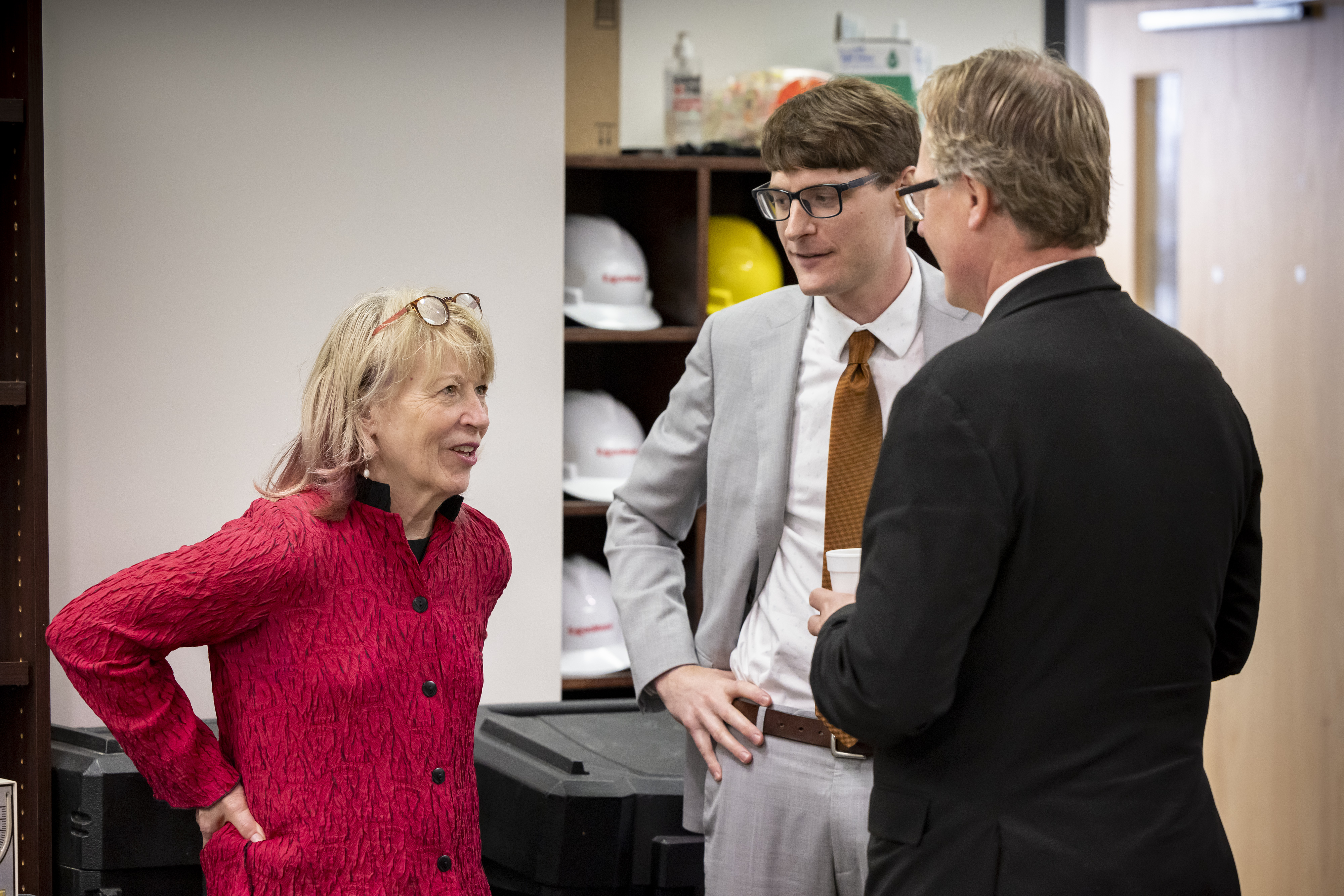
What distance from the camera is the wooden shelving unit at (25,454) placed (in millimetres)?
1840

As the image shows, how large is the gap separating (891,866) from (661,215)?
203cm

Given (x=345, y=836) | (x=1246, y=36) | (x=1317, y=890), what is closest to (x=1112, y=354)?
(x=345, y=836)

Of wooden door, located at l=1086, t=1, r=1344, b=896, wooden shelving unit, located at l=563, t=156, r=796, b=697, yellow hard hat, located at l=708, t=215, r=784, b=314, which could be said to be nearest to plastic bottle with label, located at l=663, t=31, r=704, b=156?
wooden shelving unit, located at l=563, t=156, r=796, b=697

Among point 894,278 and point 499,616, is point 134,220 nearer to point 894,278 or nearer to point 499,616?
point 499,616

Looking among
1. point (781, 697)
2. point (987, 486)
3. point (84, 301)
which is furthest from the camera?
point (84, 301)

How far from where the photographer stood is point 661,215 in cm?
282

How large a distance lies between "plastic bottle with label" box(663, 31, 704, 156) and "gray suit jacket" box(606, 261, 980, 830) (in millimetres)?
1255

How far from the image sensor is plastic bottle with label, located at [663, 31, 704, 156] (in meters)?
2.72

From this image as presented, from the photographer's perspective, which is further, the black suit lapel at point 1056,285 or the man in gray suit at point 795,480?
the man in gray suit at point 795,480

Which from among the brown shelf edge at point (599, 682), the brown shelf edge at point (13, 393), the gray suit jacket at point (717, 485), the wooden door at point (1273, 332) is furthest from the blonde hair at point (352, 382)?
the wooden door at point (1273, 332)

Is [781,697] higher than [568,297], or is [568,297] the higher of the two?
[568,297]

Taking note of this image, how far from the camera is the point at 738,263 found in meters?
2.75

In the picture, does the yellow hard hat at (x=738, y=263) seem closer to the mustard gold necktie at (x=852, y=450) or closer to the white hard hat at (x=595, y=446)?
the white hard hat at (x=595, y=446)

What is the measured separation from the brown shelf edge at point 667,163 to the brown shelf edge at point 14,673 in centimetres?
139
